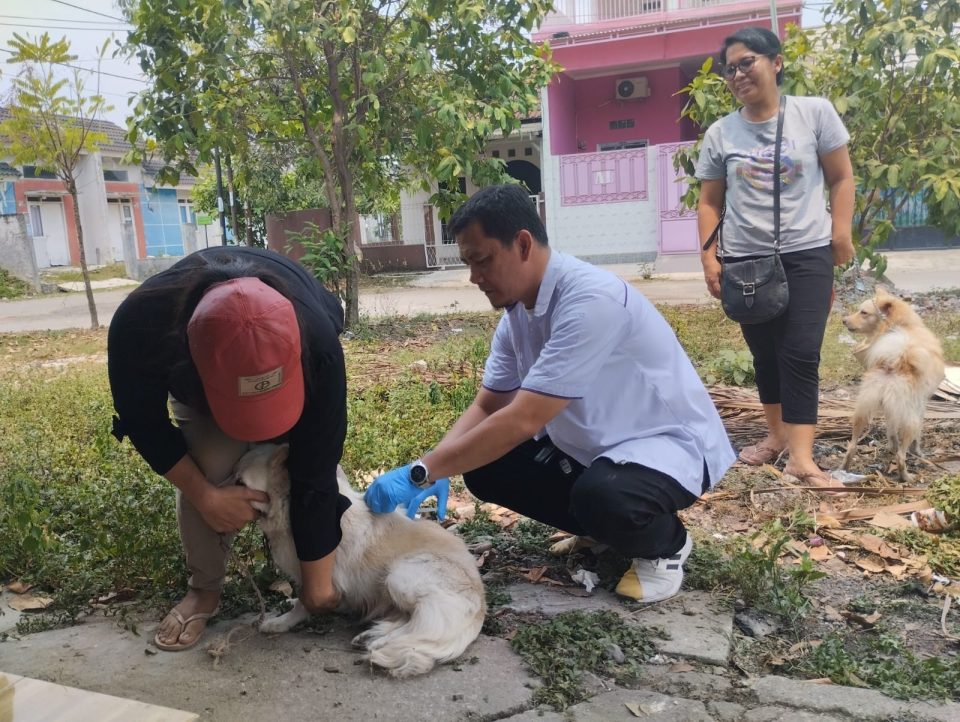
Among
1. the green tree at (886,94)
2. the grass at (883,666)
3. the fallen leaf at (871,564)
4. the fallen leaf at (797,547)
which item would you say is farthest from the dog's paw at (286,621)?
the green tree at (886,94)

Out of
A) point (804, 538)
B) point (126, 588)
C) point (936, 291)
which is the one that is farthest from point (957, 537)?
point (936, 291)

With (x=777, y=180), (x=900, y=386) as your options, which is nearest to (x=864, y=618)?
(x=900, y=386)

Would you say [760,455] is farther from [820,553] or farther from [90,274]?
[90,274]

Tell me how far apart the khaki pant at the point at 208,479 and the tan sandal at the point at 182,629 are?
0.30ft

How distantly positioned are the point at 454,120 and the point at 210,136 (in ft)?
8.45

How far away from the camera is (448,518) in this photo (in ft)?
12.5

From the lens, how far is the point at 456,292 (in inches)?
580

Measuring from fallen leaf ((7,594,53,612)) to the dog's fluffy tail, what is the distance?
1.32m

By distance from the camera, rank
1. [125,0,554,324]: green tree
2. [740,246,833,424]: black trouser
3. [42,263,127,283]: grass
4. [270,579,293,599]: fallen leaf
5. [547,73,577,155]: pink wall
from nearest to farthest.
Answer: [270,579,293,599]: fallen leaf < [740,246,833,424]: black trouser < [125,0,554,324]: green tree < [547,73,577,155]: pink wall < [42,263,127,283]: grass

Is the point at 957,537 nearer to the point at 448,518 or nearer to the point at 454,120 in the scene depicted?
the point at 448,518

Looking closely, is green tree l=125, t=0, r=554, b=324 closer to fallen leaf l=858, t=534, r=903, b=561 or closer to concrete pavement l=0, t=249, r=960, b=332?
concrete pavement l=0, t=249, r=960, b=332

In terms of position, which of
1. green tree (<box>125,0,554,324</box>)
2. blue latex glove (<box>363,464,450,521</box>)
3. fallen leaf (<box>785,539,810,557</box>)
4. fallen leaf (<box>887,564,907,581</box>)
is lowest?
fallen leaf (<box>887,564,907,581</box>)

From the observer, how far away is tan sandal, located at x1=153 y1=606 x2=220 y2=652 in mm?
2613

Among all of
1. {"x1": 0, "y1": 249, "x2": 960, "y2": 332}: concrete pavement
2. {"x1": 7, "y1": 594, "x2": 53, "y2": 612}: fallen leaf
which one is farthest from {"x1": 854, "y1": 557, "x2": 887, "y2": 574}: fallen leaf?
{"x1": 0, "y1": 249, "x2": 960, "y2": 332}: concrete pavement
